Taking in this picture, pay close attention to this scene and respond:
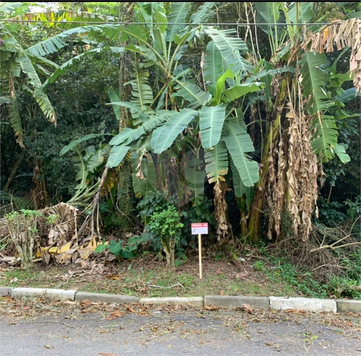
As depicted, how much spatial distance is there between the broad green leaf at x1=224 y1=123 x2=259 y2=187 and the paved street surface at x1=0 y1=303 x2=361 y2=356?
1.93 m

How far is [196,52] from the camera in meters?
7.68

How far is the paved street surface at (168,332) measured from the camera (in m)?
3.69

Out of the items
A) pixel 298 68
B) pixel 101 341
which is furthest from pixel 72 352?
pixel 298 68

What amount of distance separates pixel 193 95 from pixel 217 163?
1426mm

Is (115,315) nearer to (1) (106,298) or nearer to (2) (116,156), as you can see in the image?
(1) (106,298)

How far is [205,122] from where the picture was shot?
498cm

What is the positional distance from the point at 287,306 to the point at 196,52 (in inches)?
223

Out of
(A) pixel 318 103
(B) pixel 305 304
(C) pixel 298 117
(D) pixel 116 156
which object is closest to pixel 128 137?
(D) pixel 116 156

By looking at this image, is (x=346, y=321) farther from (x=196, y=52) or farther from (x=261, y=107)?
(x=196, y=52)

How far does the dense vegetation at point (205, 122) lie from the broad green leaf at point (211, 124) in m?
0.02

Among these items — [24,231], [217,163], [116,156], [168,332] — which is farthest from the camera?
[24,231]

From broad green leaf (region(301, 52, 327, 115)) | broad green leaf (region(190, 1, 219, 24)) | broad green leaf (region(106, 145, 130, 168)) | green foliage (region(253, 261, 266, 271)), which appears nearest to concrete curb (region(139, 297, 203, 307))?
green foliage (region(253, 261, 266, 271))

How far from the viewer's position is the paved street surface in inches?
145

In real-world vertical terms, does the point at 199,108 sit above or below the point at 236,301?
above
